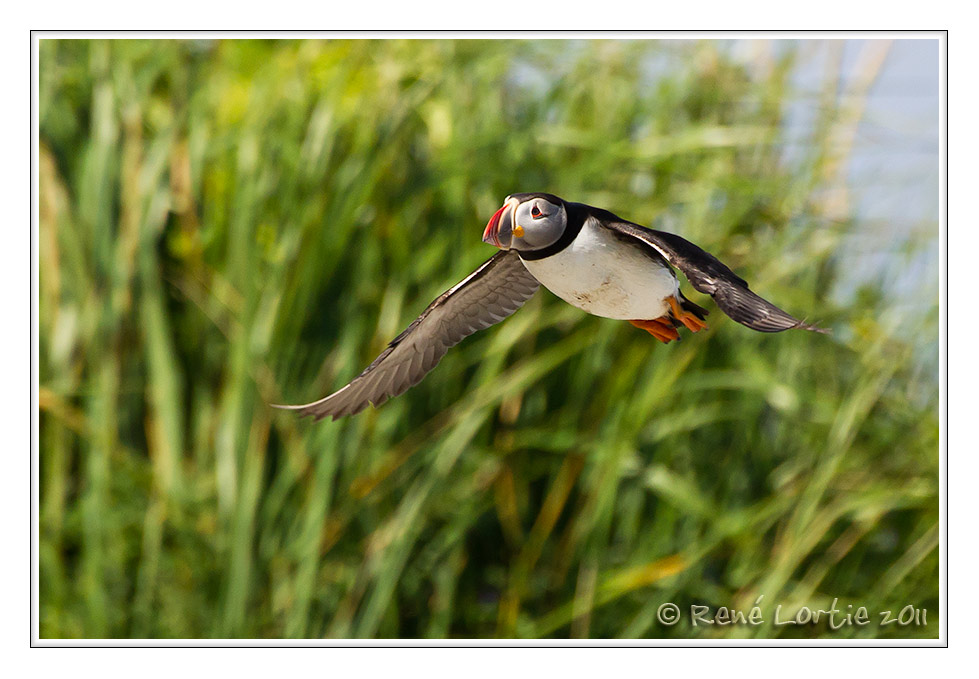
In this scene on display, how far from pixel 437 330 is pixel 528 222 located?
0.20 meters

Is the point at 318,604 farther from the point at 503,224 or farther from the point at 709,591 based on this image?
the point at 503,224

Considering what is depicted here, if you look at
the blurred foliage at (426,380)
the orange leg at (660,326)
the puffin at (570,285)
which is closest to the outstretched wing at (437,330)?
the puffin at (570,285)

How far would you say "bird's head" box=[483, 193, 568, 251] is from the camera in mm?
510

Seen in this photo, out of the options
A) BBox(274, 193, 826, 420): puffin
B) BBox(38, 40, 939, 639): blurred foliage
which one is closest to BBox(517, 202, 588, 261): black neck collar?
BBox(274, 193, 826, 420): puffin

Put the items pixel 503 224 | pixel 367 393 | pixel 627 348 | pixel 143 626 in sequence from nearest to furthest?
pixel 503 224 < pixel 367 393 < pixel 143 626 < pixel 627 348

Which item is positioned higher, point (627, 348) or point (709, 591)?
point (627, 348)

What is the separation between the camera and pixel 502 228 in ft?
1.67

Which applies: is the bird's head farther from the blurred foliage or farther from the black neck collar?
the blurred foliage

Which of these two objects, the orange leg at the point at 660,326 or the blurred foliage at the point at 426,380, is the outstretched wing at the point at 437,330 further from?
the blurred foliage at the point at 426,380

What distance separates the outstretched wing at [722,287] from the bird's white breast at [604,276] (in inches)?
2.1

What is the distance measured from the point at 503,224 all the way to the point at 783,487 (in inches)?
38.3

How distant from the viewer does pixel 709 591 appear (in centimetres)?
132

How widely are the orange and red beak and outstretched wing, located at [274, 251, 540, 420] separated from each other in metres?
0.14

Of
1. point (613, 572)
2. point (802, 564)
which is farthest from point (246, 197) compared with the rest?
point (802, 564)
